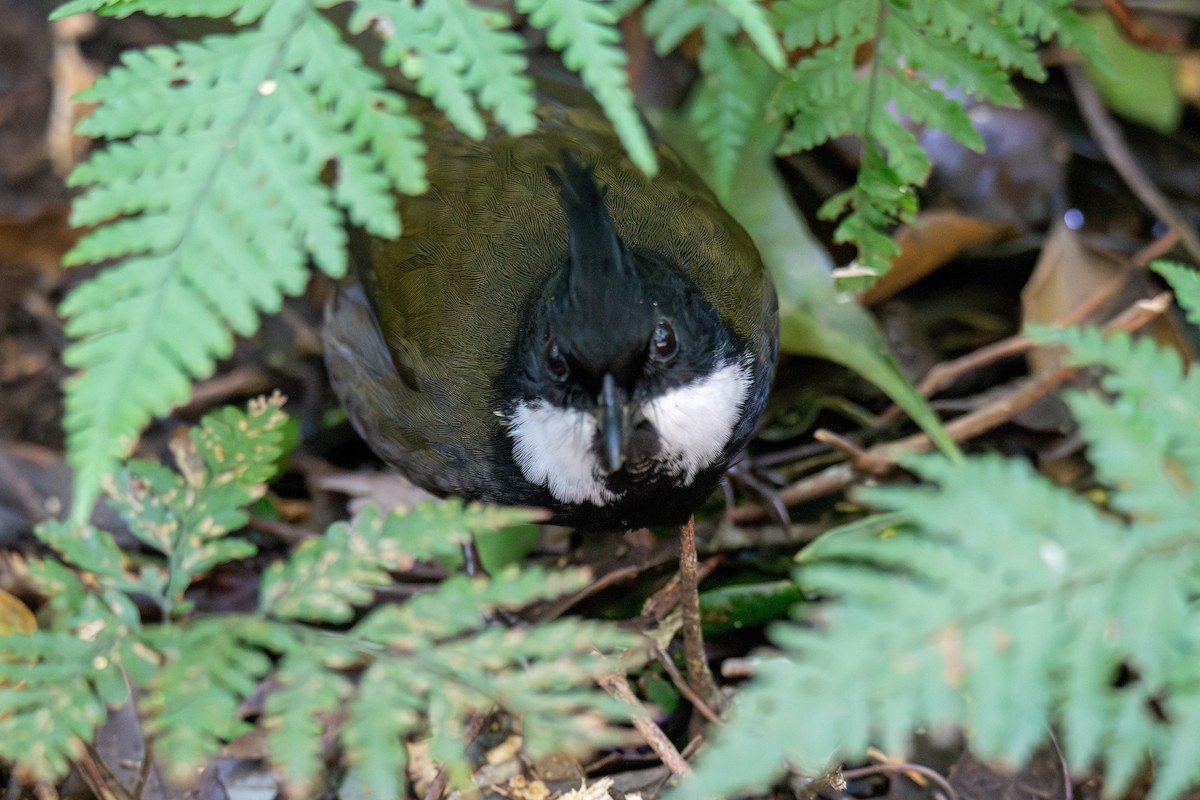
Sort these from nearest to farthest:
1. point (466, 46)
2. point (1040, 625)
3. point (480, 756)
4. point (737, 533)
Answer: point (1040, 625) < point (466, 46) < point (480, 756) < point (737, 533)

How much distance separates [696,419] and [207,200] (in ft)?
3.83

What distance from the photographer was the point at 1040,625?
127cm

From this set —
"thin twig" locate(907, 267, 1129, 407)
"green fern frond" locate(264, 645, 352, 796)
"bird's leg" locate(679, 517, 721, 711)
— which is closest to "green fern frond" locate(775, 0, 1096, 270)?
Answer: "thin twig" locate(907, 267, 1129, 407)

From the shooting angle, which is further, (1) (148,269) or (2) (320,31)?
(2) (320,31)

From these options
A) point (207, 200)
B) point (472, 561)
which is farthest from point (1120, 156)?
point (207, 200)

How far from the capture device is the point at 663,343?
2.35 metres

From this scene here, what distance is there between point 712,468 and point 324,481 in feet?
3.90

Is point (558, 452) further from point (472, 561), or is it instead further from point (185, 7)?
point (185, 7)

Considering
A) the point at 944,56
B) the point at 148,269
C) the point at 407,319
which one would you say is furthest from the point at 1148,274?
the point at 148,269

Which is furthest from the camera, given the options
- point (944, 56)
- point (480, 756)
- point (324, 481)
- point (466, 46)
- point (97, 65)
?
point (97, 65)

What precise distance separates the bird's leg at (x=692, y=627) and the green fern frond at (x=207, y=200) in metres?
1.20

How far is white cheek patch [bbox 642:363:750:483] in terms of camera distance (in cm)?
240

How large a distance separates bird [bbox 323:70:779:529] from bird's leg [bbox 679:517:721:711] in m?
0.06

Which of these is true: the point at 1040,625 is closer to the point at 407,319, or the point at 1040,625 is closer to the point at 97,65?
the point at 407,319
